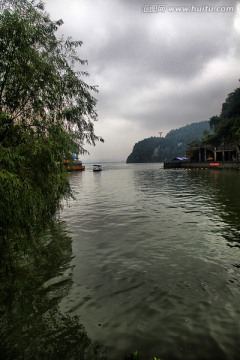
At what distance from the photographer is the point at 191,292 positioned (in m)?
7.49

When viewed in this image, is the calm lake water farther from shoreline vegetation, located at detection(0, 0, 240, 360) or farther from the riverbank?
the riverbank

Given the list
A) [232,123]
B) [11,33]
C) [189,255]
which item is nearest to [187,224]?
[189,255]

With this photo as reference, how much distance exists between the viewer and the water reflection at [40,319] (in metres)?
5.22

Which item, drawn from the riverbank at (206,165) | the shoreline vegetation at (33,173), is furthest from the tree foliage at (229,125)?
the shoreline vegetation at (33,173)

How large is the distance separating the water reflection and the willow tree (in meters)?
1.36

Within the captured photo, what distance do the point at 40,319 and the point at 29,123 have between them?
5.85m

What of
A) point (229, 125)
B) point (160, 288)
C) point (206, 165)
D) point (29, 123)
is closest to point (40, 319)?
point (160, 288)

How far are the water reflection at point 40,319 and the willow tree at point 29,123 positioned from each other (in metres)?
1.36

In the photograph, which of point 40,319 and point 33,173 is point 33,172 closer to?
point 33,173

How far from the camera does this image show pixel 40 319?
630 centimetres

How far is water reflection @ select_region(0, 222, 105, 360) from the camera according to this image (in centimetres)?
522

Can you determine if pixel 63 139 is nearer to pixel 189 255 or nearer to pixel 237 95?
pixel 189 255

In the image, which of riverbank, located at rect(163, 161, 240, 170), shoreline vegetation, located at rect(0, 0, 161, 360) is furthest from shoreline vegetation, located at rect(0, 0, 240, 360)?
riverbank, located at rect(163, 161, 240, 170)

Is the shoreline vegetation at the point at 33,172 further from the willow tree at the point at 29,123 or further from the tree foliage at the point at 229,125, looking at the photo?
the tree foliage at the point at 229,125
